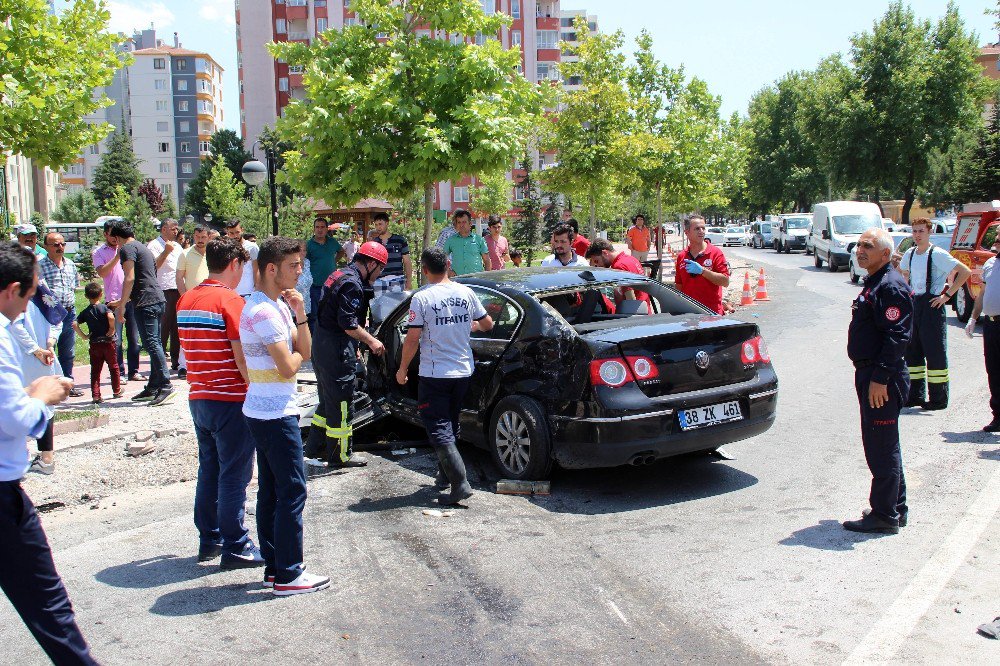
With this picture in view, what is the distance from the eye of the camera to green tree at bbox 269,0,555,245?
12367mm

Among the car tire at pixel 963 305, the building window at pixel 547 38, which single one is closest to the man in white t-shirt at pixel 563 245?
the car tire at pixel 963 305

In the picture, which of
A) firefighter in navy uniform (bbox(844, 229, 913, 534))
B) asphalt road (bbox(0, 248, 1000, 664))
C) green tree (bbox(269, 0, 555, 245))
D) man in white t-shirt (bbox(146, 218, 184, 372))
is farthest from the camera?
green tree (bbox(269, 0, 555, 245))

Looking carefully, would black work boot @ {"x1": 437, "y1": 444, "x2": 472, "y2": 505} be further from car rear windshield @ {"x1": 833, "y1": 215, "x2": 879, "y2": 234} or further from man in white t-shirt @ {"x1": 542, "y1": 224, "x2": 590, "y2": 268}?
car rear windshield @ {"x1": 833, "y1": 215, "x2": 879, "y2": 234}

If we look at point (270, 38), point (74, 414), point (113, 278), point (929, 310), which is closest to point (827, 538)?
point (929, 310)

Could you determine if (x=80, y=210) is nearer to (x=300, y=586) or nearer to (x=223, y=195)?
(x=223, y=195)

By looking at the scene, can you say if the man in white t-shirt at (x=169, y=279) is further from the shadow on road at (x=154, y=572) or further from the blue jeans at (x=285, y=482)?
the blue jeans at (x=285, y=482)

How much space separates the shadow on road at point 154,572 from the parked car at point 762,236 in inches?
2163

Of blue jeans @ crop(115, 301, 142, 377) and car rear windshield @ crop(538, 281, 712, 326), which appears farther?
blue jeans @ crop(115, 301, 142, 377)

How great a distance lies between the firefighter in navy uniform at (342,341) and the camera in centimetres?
707

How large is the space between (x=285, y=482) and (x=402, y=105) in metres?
8.63

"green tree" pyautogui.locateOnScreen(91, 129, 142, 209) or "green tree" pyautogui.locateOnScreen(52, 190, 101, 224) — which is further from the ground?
"green tree" pyautogui.locateOnScreen(91, 129, 142, 209)

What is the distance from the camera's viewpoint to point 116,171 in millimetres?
80438

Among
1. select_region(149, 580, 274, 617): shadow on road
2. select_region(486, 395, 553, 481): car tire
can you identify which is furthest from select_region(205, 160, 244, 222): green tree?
select_region(149, 580, 274, 617): shadow on road

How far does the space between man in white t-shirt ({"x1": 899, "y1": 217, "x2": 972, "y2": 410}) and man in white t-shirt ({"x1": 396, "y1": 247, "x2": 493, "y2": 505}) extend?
4880 millimetres
